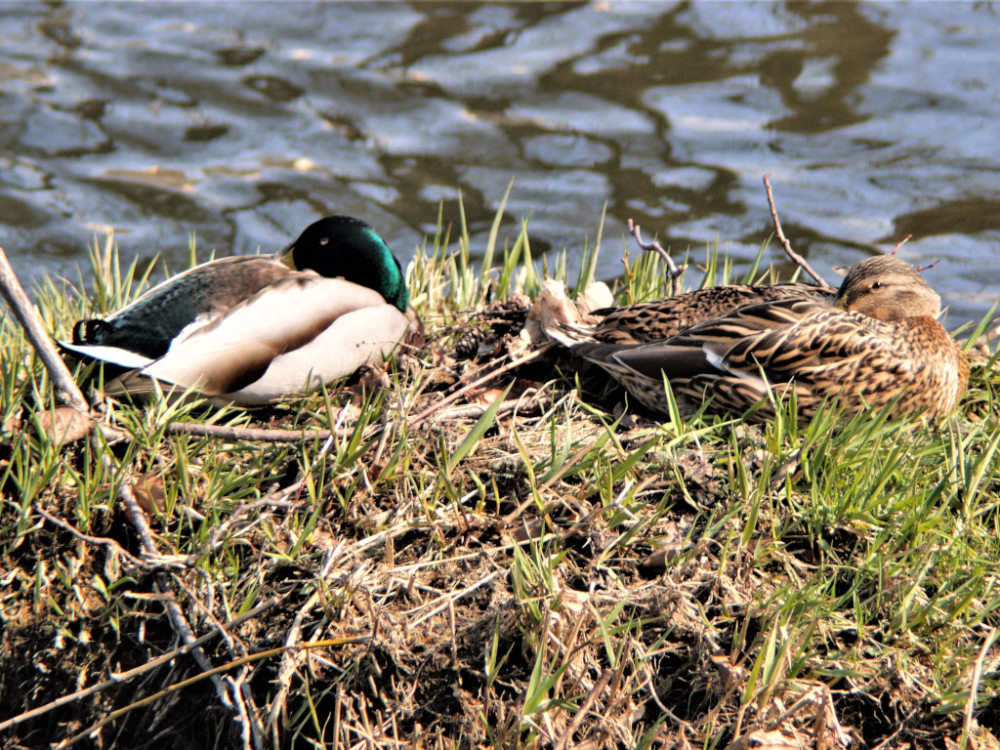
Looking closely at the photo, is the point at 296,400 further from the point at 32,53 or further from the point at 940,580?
the point at 32,53

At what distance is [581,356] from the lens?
3631 mm

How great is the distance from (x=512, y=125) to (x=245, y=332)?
477 cm

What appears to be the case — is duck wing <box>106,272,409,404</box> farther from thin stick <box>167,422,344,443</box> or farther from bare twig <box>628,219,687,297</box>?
bare twig <box>628,219,687,297</box>

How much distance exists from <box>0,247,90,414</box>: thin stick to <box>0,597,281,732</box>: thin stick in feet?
2.72

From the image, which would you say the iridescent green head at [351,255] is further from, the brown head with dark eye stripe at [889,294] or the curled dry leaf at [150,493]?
the brown head with dark eye stripe at [889,294]

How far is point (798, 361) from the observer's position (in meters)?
3.32

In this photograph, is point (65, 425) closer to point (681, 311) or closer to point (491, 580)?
point (491, 580)

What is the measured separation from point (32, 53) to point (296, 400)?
6.55 meters

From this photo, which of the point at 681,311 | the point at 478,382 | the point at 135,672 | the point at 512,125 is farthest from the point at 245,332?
the point at 512,125

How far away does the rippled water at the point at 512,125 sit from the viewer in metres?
7.11

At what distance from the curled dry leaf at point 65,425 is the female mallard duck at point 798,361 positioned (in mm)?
1533

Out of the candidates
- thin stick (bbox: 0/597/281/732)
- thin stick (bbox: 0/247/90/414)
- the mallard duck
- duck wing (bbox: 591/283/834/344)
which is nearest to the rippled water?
duck wing (bbox: 591/283/834/344)

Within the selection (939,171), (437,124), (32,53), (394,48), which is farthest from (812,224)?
(32,53)

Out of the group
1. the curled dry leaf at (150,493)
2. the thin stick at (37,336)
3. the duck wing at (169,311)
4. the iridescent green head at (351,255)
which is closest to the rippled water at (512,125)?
the iridescent green head at (351,255)
